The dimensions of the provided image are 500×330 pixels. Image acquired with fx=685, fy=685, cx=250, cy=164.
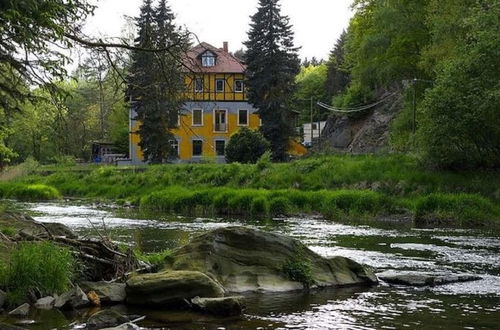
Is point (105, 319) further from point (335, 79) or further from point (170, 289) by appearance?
point (335, 79)

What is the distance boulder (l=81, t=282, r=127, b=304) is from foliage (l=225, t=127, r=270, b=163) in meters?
41.0

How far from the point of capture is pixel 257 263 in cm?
1419

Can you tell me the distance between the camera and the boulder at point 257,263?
1378cm

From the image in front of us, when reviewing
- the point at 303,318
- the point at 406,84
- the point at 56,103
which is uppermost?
the point at 406,84

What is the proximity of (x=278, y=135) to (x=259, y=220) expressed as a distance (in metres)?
34.2

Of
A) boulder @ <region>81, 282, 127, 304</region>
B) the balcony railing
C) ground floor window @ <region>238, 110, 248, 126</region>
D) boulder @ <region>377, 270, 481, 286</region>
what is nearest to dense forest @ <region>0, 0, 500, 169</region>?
boulder @ <region>81, 282, 127, 304</region>

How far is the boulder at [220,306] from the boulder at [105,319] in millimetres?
1434

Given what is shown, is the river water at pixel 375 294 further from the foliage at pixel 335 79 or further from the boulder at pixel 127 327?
the foliage at pixel 335 79

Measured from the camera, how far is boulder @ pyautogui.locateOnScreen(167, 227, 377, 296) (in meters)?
13.8

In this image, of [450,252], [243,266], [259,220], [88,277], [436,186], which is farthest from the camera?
[436,186]

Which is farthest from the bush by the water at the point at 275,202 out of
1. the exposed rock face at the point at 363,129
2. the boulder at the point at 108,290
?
the exposed rock face at the point at 363,129

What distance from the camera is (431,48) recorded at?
4241cm

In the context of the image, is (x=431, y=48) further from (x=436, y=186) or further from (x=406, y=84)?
(x=436, y=186)

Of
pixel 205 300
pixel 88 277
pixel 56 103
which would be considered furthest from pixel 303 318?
pixel 56 103
